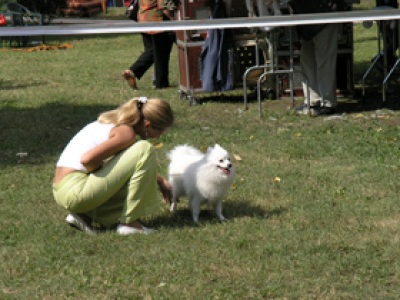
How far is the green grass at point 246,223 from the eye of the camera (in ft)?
16.1

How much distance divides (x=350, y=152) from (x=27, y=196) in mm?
2855

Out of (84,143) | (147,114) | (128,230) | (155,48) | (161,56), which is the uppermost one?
(147,114)

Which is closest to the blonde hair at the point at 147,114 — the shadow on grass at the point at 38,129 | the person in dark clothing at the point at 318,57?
the shadow on grass at the point at 38,129

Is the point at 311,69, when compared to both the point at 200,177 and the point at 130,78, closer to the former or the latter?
the point at 130,78

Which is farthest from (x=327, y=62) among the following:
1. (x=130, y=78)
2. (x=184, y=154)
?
(x=184, y=154)

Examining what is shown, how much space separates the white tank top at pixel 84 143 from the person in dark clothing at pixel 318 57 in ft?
14.1

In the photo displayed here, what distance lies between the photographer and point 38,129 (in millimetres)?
9750

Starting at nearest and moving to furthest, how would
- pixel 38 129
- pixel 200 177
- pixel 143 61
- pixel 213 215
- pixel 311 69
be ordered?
pixel 200 177, pixel 213 215, pixel 38 129, pixel 311 69, pixel 143 61

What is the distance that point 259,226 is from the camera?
5910 mm

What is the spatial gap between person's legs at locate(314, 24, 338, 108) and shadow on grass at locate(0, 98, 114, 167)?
260cm

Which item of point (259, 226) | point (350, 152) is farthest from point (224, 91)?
point (259, 226)

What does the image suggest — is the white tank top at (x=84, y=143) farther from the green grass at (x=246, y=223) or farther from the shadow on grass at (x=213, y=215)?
the shadow on grass at (x=213, y=215)

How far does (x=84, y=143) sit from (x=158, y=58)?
694 cm

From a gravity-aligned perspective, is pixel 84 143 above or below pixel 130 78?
above
